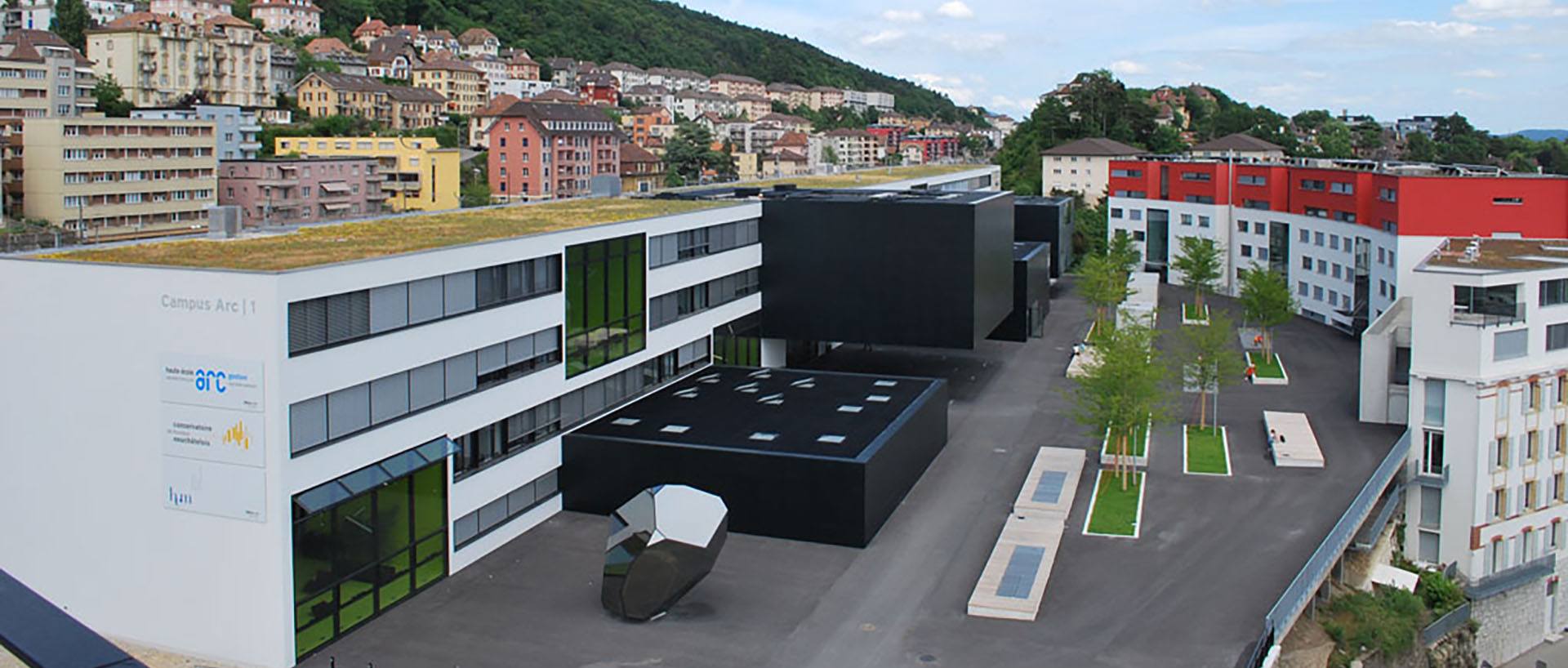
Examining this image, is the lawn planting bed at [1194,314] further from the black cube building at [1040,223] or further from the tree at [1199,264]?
the black cube building at [1040,223]

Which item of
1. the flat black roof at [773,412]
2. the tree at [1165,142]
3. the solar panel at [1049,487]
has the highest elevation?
the tree at [1165,142]

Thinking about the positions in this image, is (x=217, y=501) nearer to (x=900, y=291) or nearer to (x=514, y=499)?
(x=514, y=499)

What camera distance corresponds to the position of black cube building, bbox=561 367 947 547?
27422 mm

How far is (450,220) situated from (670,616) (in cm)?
1378

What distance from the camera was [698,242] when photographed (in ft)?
122

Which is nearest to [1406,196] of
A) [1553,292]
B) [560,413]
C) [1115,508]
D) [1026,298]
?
[1553,292]

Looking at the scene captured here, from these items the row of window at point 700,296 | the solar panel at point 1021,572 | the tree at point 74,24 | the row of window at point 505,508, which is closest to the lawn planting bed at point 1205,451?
the solar panel at point 1021,572

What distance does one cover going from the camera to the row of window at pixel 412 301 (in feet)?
70.3

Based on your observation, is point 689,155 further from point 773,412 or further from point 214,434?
point 214,434

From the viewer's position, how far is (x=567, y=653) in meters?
21.5

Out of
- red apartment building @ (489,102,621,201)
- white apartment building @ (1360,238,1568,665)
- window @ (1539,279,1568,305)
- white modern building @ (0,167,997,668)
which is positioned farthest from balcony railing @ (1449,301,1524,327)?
red apartment building @ (489,102,621,201)

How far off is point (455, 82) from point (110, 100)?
57.6 metres

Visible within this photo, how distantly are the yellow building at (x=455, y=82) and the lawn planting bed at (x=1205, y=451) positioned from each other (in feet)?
416

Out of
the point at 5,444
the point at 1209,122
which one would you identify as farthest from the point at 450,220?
the point at 1209,122
